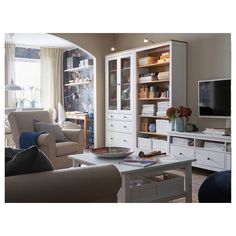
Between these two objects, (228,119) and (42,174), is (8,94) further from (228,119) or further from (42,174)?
(42,174)

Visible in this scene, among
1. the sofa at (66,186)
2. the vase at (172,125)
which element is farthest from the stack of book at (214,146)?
the sofa at (66,186)

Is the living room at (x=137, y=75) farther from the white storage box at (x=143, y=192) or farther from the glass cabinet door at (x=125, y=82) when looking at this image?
the white storage box at (x=143, y=192)

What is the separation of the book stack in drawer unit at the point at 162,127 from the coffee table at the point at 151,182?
76.1 inches

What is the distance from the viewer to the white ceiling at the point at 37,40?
639cm

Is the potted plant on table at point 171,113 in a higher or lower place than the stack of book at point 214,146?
higher

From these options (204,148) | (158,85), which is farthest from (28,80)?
Answer: (204,148)

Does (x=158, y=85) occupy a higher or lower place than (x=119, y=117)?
higher

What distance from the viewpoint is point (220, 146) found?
12.8 feet

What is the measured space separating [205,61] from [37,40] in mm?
Result: 3960

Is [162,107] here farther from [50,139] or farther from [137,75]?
[50,139]

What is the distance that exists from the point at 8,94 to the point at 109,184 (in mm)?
6038

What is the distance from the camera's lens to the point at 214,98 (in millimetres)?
4234

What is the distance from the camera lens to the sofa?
4.78ft
